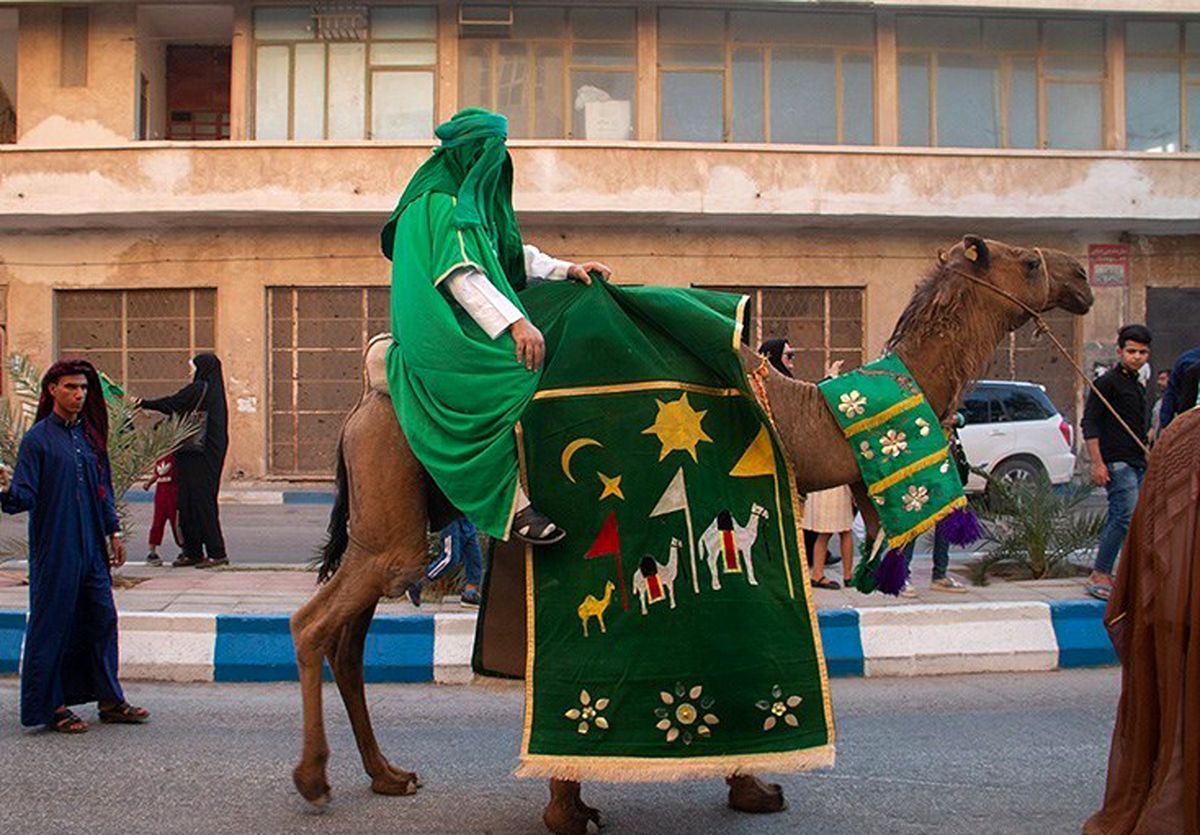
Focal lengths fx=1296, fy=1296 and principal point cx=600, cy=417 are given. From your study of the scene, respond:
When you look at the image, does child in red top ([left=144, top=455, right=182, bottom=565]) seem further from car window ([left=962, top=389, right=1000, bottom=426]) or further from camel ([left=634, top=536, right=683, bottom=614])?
car window ([left=962, top=389, right=1000, bottom=426])

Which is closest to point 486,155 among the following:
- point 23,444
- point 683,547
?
point 683,547

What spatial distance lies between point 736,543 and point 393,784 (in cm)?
172

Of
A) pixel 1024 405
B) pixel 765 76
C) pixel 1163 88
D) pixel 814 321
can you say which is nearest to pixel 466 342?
pixel 1024 405

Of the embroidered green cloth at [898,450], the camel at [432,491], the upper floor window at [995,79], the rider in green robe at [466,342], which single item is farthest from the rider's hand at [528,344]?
the upper floor window at [995,79]

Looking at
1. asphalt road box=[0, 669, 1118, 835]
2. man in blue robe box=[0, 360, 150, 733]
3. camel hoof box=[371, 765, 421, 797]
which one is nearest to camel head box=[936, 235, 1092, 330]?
asphalt road box=[0, 669, 1118, 835]

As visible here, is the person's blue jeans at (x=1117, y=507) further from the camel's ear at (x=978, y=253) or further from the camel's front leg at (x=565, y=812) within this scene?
the camel's front leg at (x=565, y=812)

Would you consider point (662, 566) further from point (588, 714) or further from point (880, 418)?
point (880, 418)

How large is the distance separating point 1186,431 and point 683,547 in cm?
153

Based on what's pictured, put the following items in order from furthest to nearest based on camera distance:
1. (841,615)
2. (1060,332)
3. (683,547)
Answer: (1060,332), (841,615), (683,547)

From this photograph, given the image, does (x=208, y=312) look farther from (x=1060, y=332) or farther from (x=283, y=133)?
(x=1060, y=332)

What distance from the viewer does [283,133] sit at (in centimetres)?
2139

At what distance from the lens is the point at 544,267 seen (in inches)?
183

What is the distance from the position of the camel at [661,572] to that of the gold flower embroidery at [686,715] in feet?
1.05

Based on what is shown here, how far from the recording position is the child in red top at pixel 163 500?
11008 mm
